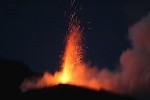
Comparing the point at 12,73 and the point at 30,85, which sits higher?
the point at 12,73

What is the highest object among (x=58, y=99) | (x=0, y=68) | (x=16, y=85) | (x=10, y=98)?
(x=0, y=68)

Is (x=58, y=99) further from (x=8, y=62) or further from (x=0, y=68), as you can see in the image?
(x=8, y=62)

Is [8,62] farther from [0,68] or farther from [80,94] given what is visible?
[80,94]

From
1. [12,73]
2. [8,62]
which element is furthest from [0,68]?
[8,62]

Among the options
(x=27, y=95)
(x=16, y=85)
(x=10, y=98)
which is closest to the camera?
(x=27, y=95)

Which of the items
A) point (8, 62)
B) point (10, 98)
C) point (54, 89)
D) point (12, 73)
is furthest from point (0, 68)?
point (54, 89)

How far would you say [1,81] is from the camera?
74.5 m

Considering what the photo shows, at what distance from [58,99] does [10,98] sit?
1554 centimetres

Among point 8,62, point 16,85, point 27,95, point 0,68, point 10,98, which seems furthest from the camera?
point 8,62

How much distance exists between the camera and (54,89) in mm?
50656

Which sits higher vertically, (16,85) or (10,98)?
(16,85)

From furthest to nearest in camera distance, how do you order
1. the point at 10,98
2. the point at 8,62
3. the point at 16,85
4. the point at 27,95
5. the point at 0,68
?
the point at 8,62 → the point at 0,68 → the point at 16,85 → the point at 10,98 → the point at 27,95

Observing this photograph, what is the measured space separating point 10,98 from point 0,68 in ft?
60.3

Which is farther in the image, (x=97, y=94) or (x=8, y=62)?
(x=8, y=62)
